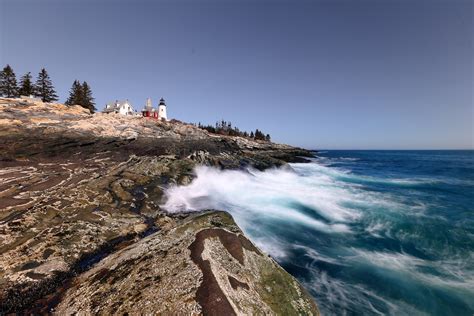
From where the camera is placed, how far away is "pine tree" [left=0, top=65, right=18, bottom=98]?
58031 mm

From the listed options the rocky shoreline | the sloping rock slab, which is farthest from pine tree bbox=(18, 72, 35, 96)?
the sloping rock slab

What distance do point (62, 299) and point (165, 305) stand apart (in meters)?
2.82

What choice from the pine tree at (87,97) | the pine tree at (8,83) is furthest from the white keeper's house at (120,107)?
the pine tree at (8,83)

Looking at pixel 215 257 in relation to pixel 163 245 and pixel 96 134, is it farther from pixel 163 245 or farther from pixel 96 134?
pixel 96 134

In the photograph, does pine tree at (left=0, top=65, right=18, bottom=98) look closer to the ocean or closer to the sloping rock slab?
the ocean

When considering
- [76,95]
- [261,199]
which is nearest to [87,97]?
[76,95]

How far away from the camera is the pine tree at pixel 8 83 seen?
58031 millimetres

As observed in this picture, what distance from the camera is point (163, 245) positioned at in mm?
6250

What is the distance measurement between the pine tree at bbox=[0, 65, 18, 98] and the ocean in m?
70.2

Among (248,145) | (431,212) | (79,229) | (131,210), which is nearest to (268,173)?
(431,212)

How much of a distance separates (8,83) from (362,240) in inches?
3402

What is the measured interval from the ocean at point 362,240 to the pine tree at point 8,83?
70190mm

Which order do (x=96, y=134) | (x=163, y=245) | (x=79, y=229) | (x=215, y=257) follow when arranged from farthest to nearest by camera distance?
(x=96, y=134) < (x=79, y=229) < (x=163, y=245) < (x=215, y=257)

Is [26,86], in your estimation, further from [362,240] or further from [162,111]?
[362,240]
